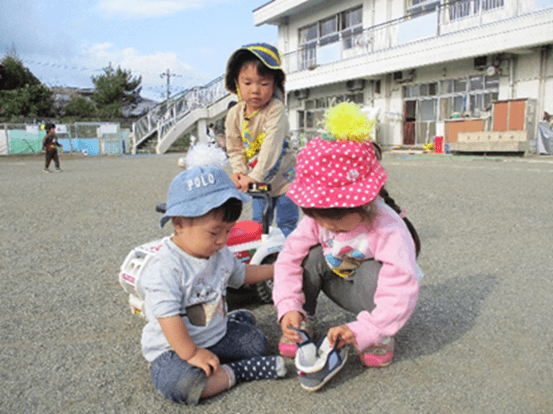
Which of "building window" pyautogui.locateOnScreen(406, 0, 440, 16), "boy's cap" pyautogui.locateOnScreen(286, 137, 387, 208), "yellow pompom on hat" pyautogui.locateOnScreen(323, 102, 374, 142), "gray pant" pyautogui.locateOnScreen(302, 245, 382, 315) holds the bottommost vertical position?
"gray pant" pyautogui.locateOnScreen(302, 245, 382, 315)

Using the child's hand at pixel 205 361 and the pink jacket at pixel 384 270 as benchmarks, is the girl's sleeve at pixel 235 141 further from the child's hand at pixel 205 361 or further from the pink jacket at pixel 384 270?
the child's hand at pixel 205 361

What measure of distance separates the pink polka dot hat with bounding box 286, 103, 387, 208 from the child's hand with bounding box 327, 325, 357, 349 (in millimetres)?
443

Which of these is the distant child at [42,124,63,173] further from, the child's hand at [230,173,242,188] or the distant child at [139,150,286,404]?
the distant child at [139,150,286,404]

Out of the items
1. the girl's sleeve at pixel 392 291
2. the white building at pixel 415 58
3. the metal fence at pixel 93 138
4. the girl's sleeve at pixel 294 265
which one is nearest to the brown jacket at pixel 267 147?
the girl's sleeve at pixel 294 265

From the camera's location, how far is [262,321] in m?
2.25

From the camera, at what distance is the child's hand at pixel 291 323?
70.6 inches

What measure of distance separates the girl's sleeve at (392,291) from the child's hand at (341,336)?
20 millimetres

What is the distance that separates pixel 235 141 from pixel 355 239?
49.3 inches

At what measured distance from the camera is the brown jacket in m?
2.59

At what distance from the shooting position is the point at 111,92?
42875mm

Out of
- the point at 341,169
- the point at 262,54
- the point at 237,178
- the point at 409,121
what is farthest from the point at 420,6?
the point at 341,169

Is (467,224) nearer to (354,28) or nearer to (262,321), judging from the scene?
(262,321)

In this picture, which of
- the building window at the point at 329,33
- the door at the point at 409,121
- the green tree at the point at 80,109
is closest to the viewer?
the door at the point at 409,121

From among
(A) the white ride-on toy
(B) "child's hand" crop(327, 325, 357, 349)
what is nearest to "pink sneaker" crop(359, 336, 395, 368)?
(B) "child's hand" crop(327, 325, 357, 349)
